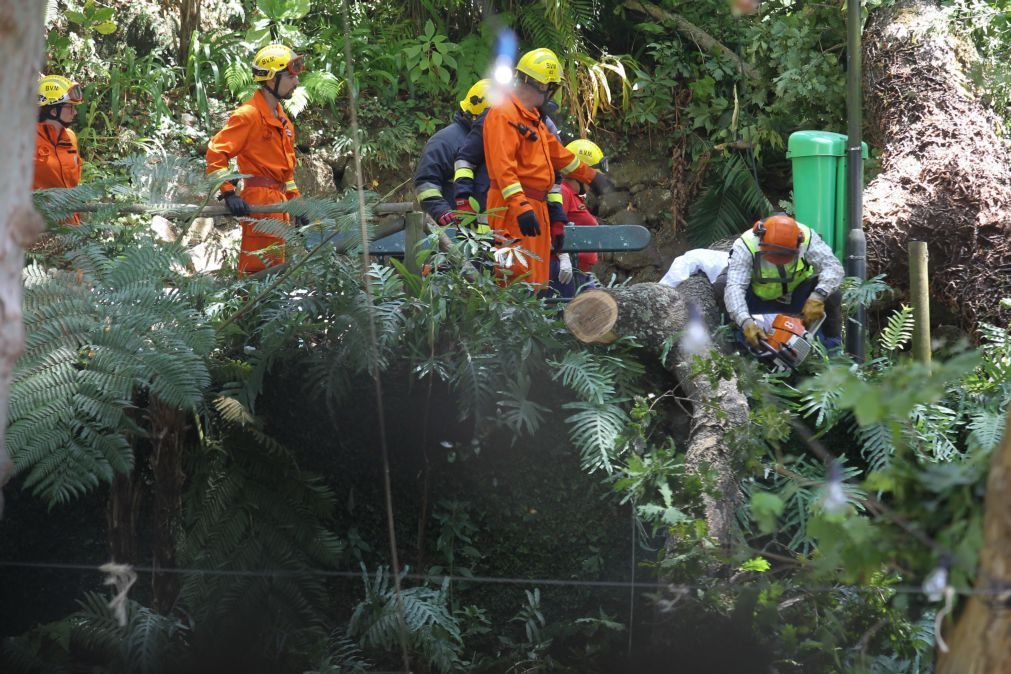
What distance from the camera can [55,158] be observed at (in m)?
7.00

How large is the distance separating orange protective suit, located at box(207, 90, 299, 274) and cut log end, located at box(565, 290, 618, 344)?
6.76 ft

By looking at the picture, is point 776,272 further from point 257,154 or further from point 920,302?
point 257,154

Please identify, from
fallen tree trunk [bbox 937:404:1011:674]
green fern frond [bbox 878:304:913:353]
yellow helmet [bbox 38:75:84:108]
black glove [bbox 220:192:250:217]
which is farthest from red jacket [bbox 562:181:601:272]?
fallen tree trunk [bbox 937:404:1011:674]

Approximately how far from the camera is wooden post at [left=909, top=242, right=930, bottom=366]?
5.83 metres

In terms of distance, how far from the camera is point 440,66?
389 inches

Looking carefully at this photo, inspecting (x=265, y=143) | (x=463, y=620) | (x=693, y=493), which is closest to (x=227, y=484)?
(x=463, y=620)

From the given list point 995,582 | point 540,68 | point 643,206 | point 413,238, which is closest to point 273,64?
point 540,68

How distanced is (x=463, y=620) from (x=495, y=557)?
0.36m

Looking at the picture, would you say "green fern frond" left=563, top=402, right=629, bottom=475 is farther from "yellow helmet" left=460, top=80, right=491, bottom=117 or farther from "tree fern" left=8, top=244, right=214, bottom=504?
"yellow helmet" left=460, top=80, right=491, bottom=117

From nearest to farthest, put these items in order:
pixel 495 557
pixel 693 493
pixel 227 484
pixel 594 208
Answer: pixel 693 493
pixel 227 484
pixel 495 557
pixel 594 208

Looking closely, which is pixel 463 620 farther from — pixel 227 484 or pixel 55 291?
pixel 55 291

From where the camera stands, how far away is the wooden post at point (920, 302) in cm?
583

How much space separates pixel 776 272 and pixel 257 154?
2837 millimetres

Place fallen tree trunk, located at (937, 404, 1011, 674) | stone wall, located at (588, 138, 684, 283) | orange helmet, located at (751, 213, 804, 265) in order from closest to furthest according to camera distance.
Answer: fallen tree trunk, located at (937, 404, 1011, 674) < orange helmet, located at (751, 213, 804, 265) < stone wall, located at (588, 138, 684, 283)
